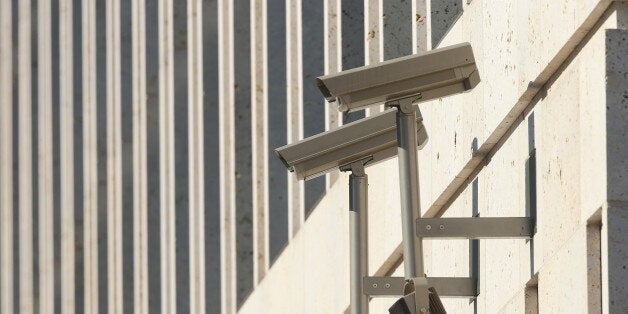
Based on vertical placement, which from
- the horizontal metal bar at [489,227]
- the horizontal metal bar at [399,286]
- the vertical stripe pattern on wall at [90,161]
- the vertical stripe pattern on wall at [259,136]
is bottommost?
the horizontal metal bar at [399,286]

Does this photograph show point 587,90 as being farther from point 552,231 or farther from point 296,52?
point 296,52

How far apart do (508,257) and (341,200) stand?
238 inches

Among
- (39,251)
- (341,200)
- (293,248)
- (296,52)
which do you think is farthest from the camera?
(39,251)

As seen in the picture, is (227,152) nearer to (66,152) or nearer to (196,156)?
(196,156)

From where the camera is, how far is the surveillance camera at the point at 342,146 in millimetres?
7648

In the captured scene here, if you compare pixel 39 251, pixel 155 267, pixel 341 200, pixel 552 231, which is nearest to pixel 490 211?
pixel 552 231

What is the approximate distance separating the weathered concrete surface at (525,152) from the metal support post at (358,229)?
54cm

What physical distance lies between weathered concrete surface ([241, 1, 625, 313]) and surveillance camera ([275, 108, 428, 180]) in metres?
0.48

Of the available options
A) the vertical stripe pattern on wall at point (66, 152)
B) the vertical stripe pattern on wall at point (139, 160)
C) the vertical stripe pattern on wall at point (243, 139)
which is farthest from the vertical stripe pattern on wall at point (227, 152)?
the vertical stripe pattern on wall at point (66, 152)

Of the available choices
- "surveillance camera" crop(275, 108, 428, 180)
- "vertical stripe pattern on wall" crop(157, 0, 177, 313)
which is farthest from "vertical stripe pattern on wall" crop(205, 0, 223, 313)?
"surveillance camera" crop(275, 108, 428, 180)

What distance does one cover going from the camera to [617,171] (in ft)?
19.5

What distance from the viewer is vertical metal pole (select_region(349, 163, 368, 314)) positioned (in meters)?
7.95

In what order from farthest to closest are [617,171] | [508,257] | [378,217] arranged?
[378,217], [508,257], [617,171]

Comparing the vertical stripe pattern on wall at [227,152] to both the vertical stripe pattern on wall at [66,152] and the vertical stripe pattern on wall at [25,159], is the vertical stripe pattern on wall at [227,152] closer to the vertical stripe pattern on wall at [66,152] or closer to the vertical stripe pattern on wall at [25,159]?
the vertical stripe pattern on wall at [66,152]
